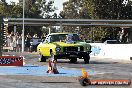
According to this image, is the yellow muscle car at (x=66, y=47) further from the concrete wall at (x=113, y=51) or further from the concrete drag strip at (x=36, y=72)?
the concrete wall at (x=113, y=51)

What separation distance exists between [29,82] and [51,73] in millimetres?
3865

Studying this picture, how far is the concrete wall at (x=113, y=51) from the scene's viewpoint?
121 feet

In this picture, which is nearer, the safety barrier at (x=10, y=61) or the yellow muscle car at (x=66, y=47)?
the safety barrier at (x=10, y=61)

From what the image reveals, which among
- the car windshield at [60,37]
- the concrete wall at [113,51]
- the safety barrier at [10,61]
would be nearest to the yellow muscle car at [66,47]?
the car windshield at [60,37]

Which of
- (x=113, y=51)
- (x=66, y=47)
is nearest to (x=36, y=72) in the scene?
(x=66, y=47)

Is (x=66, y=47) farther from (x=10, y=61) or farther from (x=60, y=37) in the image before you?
(x=10, y=61)

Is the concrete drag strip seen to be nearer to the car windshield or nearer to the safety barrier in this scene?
the safety barrier

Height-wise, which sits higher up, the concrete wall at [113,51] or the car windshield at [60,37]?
the car windshield at [60,37]

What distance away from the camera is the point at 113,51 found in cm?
3869

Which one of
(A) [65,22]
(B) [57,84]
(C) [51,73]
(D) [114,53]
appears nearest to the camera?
(B) [57,84]

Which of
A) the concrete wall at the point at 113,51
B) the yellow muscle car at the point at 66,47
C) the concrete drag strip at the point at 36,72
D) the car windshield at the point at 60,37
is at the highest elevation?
the car windshield at the point at 60,37

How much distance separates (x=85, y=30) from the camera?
11100 centimetres

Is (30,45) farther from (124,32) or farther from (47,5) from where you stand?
(47,5)

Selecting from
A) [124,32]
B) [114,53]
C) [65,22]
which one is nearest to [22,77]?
[114,53]
